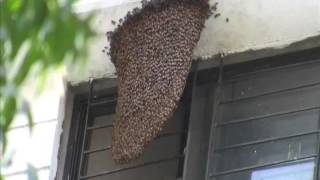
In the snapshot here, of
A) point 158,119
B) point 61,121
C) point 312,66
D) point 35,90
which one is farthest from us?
point 61,121

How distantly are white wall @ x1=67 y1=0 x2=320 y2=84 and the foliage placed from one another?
1793mm

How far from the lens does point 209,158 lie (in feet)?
9.89

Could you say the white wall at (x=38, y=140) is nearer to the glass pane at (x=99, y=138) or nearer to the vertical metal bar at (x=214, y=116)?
the glass pane at (x=99, y=138)

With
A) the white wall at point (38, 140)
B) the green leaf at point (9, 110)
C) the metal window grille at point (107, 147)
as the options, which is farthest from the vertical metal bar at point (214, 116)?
the green leaf at point (9, 110)

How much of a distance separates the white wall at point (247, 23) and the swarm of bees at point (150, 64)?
0.10 metres

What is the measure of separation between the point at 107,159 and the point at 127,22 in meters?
0.56

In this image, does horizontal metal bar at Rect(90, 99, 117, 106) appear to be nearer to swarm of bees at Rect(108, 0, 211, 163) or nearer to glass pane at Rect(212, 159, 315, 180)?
swarm of bees at Rect(108, 0, 211, 163)

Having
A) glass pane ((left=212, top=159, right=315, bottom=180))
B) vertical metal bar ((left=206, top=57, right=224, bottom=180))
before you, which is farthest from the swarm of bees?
glass pane ((left=212, top=159, right=315, bottom=180))

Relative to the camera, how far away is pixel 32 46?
3.81 ft

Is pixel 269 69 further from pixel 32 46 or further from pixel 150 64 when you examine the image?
pixel 32 46

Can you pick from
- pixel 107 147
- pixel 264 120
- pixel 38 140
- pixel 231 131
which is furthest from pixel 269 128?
pixel 38 140

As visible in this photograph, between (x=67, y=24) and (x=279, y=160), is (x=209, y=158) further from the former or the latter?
(x=67, y=24)

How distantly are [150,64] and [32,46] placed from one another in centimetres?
178

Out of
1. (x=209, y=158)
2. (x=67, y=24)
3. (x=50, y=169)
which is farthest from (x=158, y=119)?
(x=67, y=24)
